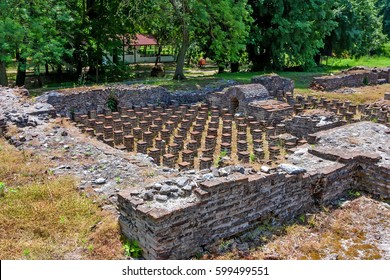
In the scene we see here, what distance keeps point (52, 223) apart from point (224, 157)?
5509 mm

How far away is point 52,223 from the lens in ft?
20.2

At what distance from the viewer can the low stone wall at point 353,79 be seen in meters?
21.2

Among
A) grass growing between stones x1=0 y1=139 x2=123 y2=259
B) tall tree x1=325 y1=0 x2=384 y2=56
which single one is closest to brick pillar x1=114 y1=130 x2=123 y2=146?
grass growing between stones x1=0 y1=139 x2=123 y2=259

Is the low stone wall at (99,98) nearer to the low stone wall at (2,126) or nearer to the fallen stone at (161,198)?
the low stone wall at (2,126)

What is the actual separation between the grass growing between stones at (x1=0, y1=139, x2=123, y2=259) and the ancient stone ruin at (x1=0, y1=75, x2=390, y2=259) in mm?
470

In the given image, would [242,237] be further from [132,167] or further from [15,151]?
[15,151]

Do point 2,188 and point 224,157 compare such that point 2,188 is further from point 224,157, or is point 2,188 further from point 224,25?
point 224,25

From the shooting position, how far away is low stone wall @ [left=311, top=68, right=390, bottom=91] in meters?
21.2

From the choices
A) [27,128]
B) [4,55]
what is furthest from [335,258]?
[4,55]

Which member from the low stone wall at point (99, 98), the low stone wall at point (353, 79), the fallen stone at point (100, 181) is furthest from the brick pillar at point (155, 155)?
the low stone wall at point (353, 79)

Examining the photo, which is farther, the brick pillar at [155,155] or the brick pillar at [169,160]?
the brick pillar at [155,155]

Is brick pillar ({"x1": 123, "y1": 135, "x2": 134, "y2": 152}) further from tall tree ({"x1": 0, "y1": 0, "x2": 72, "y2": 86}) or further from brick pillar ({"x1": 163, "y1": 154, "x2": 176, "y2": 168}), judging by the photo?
tall tree ({"x1": 0, "y1": 0, "x2": 72, "y2": 86})

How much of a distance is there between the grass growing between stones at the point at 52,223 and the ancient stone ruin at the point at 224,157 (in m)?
0.47

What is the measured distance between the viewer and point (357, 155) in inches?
312
